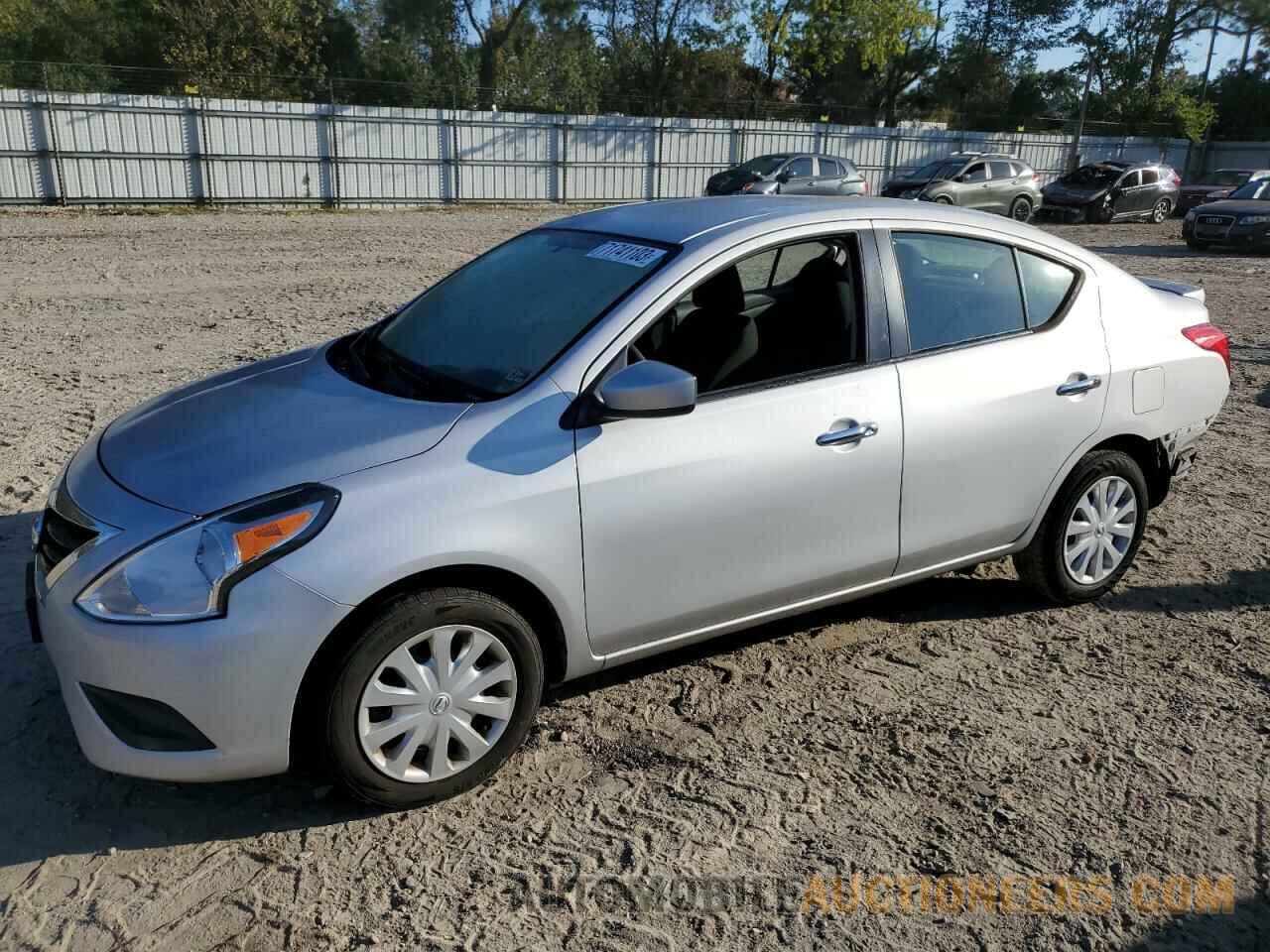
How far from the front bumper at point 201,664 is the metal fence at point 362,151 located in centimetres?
2243

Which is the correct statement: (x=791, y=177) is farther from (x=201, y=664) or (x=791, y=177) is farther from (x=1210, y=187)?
(x=201, y=664)

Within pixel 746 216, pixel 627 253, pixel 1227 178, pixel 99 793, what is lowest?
pixel 99 793

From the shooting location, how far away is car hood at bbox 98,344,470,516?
10.0 ft

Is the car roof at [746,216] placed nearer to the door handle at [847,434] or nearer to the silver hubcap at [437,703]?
the door handle at [847,434]

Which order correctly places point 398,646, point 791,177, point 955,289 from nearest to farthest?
point 398,646
point 955,289
point 791,177

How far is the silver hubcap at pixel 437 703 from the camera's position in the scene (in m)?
3.05

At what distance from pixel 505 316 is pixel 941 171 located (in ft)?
73.6

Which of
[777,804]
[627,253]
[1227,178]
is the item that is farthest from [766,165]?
[777,804]

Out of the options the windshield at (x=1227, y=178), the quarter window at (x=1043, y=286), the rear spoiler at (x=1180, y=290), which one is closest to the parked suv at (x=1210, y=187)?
the windshield at (x=1227, y=178)

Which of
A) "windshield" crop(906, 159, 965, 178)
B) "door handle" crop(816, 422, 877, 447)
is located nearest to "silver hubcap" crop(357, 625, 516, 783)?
"door handle" crop(816, 422, 877, 447)

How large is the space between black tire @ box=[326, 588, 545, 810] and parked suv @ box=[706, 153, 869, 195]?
21.0m

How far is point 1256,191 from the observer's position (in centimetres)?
2070

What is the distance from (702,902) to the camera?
9.44 feet

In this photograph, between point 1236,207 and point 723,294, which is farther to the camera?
point 1236,207
